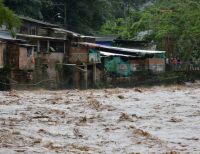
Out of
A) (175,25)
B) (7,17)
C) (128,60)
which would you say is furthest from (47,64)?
(7,17)

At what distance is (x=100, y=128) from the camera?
15.2 m

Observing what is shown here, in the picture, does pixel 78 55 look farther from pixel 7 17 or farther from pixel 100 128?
pixel 7 17

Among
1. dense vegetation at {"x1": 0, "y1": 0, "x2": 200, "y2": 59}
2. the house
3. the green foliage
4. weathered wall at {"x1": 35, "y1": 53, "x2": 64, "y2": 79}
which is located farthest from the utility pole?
weathered wall at {"x1": 35, "y1": 53, "x2": 64, "y2": 79}

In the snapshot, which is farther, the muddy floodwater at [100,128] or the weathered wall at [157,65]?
the weathered wall at [157,65]

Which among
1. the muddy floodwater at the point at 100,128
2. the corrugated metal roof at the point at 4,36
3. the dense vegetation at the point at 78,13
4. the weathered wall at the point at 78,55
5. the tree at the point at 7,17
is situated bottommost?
the muddy floodwater at the point at 100,128

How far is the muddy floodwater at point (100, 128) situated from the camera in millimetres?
11484

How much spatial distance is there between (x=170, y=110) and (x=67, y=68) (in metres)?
21.4

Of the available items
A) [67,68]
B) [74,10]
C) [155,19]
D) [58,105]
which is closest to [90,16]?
[74,10]

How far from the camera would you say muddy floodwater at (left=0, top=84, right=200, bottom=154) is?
11484 millimetres

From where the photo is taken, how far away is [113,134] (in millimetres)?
13875

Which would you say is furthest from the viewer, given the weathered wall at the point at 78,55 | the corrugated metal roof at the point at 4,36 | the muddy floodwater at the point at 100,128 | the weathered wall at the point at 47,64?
the weathered wall at the point at 78,55

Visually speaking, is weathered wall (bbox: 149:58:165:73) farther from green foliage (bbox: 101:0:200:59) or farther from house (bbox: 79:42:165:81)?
green foliage (bbox: 101:0:200:59)

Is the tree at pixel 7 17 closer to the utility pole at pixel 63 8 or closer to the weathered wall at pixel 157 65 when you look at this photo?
the weathered wall at pixel 157 65

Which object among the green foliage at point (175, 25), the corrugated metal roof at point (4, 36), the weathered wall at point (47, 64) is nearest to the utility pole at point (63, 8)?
the green foliage at point (175, 25)
